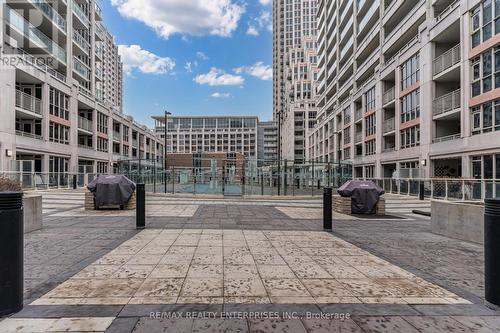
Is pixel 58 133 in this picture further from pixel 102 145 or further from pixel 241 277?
pixel 241 277

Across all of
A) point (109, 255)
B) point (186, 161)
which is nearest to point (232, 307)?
point (109, 255)

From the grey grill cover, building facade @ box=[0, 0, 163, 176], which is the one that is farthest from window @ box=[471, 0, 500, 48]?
building facade @ box=[0, 0, 163, 176]

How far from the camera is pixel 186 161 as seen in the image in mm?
92375

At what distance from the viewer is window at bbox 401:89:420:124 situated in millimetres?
28562

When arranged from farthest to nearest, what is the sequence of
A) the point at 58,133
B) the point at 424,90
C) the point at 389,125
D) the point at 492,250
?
the point at 389,125
the point at 58,133
the point at 424,90
the point at 492,250

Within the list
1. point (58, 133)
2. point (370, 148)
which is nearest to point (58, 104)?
point (58, 133)

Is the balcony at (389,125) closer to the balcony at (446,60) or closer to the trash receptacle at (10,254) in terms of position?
the balcony at (446,60)

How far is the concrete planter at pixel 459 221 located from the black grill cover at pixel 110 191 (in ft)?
37.5

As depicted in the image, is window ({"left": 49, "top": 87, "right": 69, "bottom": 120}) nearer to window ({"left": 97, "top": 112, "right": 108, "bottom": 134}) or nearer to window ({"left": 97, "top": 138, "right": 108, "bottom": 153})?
window ({"left": 97, "top": 112, "right": 108, "bottom": 134})

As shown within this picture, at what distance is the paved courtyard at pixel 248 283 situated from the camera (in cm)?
335

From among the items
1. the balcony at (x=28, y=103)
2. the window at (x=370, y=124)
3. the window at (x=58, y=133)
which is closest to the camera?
the balcony at (x=28, y=103)

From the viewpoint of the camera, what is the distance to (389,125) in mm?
35031

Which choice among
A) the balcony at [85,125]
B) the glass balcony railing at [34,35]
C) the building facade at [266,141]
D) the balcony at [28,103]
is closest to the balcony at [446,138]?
the balcony at [28,103]

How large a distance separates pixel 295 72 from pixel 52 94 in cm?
9783
